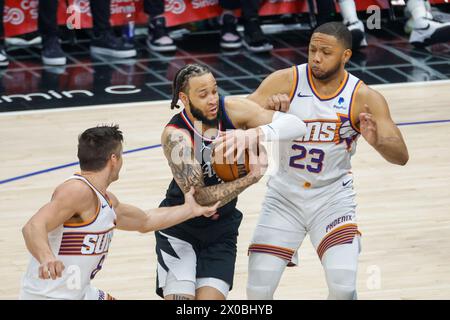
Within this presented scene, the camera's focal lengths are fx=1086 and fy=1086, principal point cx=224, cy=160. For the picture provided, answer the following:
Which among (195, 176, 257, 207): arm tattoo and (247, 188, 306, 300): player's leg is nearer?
(195, 176, 257, 207): arm tattoo

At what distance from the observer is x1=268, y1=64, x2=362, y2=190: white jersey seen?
7047mm

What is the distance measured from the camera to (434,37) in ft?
47.3

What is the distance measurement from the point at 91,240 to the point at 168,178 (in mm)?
4342

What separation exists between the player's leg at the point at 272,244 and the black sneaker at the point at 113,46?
284 inches

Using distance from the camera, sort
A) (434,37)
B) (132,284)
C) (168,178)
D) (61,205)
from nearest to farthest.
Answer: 1. (61,205)
2. (132,284)
3. (168,178)
4. (434,37)

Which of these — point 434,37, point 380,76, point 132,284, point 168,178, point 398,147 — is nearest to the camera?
point 398,147

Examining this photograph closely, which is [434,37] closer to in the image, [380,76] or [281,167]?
[380,76]

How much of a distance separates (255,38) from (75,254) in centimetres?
863

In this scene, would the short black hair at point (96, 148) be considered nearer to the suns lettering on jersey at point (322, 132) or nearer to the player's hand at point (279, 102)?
the player's hand at point (279, 102)

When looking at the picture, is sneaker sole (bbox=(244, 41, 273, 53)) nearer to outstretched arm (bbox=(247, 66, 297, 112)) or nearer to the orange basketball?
outstretched arm (bbox=(247, 66, 297, 112))

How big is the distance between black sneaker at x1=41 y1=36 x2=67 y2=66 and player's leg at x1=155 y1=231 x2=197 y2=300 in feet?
23.7

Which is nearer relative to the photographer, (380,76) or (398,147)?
(398,147)

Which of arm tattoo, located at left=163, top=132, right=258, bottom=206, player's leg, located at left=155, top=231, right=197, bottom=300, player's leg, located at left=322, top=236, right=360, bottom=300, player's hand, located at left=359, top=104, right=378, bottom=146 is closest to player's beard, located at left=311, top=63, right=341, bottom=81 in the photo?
player's hand, located at left=359, top=104, right=378, bottom=146
